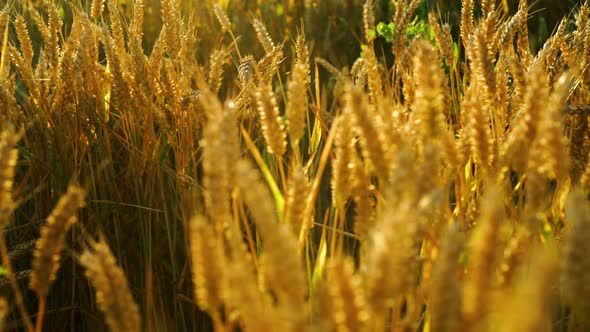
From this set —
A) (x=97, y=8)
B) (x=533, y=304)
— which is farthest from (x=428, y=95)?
(x=97, y=8)

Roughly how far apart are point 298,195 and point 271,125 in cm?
13

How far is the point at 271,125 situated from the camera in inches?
40.2

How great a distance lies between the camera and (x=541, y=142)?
866 millimetres

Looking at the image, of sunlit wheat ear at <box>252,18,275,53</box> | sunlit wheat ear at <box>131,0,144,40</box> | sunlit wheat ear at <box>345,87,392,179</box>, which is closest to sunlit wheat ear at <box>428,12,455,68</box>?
sunlit wheat ear at <box>252,18,275,53</box>

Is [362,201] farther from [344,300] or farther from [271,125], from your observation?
[344,300]

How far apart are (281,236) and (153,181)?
3.38ft

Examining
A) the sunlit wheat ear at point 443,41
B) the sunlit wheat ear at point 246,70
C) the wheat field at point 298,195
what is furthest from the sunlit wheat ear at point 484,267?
the sunlit wheat ear at point 443,41

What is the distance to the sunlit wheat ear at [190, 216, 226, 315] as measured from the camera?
723mm

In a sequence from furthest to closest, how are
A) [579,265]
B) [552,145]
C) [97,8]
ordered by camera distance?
[97,8], [552,145], [579,265]

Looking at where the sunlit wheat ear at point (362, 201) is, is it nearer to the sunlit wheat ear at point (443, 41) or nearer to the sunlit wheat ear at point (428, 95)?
the sunlit wheat ear at point (428, 95)

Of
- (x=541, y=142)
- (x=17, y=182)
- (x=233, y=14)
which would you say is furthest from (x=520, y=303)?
(x=233, y=14)

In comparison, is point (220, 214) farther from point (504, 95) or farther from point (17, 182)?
point (17, 182)

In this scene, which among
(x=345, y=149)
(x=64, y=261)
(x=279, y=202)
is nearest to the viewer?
(x=345, y=149)

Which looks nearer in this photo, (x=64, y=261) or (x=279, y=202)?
(x=279, y=202)
